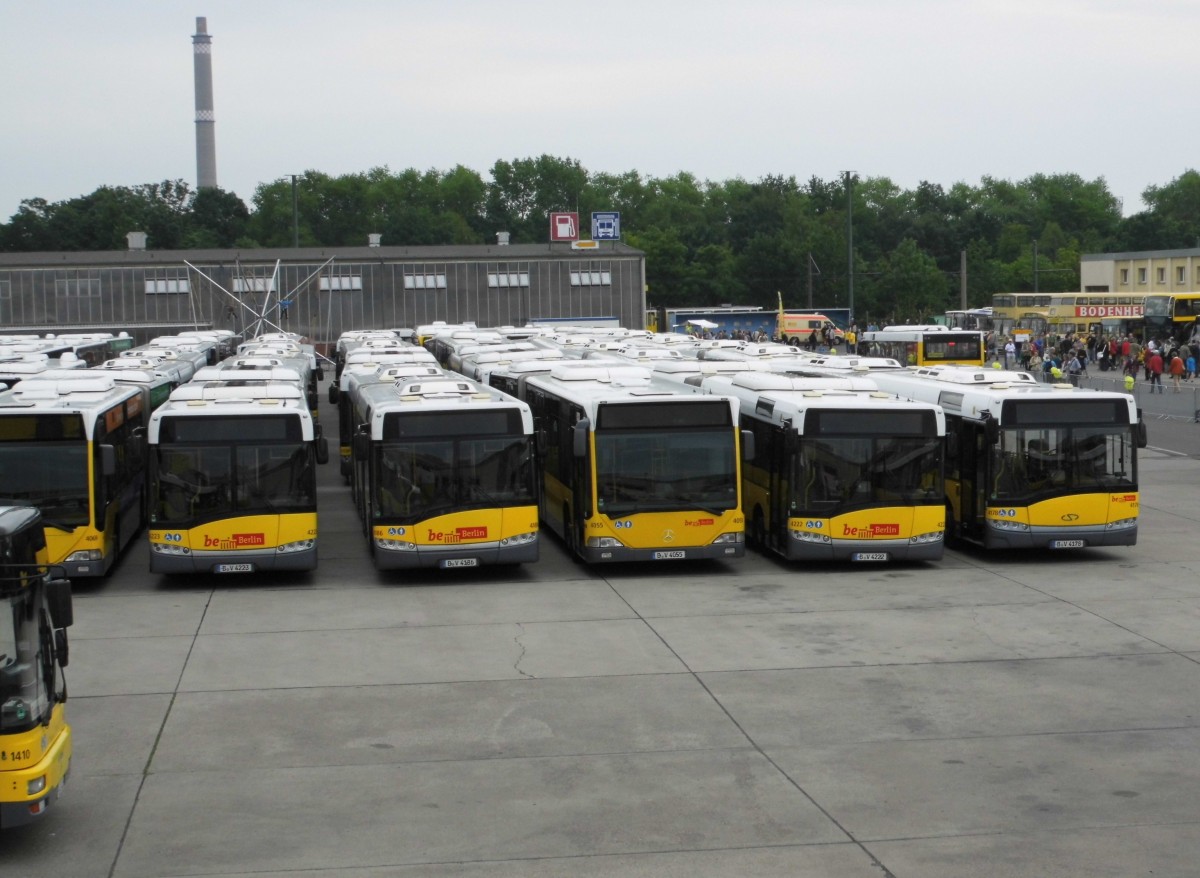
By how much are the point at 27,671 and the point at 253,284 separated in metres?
85.3

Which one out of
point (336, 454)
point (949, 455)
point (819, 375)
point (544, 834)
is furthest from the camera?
point (336, 454)

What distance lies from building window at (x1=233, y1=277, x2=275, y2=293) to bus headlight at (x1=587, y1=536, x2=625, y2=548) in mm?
72950

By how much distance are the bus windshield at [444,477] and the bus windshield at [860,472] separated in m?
3.72

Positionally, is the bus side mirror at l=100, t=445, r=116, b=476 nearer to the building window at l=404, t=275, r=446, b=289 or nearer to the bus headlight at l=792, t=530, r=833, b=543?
the bus headlight at l=792, t=530, r=833, b=543

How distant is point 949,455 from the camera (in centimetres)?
2352

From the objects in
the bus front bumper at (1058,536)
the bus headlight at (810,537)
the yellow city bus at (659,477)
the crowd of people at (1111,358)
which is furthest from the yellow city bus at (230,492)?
the crowd of people at (1111,358)

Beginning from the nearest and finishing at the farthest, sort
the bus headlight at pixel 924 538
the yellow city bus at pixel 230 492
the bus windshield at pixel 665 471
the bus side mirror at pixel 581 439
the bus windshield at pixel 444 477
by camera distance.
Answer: the yellow city bus at pixel 230 492 → the bus windshield at pixel 444 477 → the bus side mirror at pixel 581 439 → the bus windshield at pixel 665 471 → the bus headlight at pixel 924 538

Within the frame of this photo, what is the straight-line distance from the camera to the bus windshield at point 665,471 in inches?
848

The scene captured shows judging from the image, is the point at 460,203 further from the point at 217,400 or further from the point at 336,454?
the point at 217,400

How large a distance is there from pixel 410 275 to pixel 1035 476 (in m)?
75.9

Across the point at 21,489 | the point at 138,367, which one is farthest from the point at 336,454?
the point at 21,489

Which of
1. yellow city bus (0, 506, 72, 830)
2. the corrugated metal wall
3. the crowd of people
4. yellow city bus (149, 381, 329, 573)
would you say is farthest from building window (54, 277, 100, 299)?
yellow city bus (0, 506, 72, 830)

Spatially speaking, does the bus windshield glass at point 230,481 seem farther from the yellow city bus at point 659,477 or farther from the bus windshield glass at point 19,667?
the bus windshield glass at point 19,667

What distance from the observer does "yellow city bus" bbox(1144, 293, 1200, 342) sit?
81.2 m
